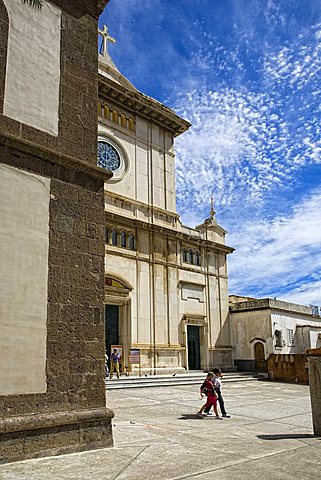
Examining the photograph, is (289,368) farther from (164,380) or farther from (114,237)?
(114,237)

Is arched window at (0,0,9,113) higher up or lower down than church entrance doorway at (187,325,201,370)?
higher up

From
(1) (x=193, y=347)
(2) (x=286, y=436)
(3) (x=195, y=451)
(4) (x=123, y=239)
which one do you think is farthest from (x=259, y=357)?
(3) (x=195, y=451)

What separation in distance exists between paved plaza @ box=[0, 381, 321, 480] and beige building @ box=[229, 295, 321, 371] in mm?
15837

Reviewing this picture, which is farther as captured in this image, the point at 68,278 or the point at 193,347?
Result: the point at 193,347

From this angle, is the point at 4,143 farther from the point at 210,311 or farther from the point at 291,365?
the point at 210,311

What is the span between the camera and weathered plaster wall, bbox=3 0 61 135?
25.3ft

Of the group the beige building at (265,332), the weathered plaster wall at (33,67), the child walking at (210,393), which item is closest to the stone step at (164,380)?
the beige building at (265,332)

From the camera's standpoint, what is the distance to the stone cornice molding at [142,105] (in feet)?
84.6

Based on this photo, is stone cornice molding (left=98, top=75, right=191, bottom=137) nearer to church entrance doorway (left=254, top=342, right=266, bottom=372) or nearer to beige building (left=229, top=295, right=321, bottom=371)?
beige building (left=229, top=295, right=321, bottom=371)

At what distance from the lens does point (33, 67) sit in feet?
26.4

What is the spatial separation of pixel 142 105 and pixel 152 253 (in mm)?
9137

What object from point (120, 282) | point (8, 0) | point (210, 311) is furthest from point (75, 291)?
point (210, 311)

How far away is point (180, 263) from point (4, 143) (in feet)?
68.3

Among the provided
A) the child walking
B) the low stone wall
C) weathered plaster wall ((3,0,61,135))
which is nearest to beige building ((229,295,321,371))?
the low stone wall
